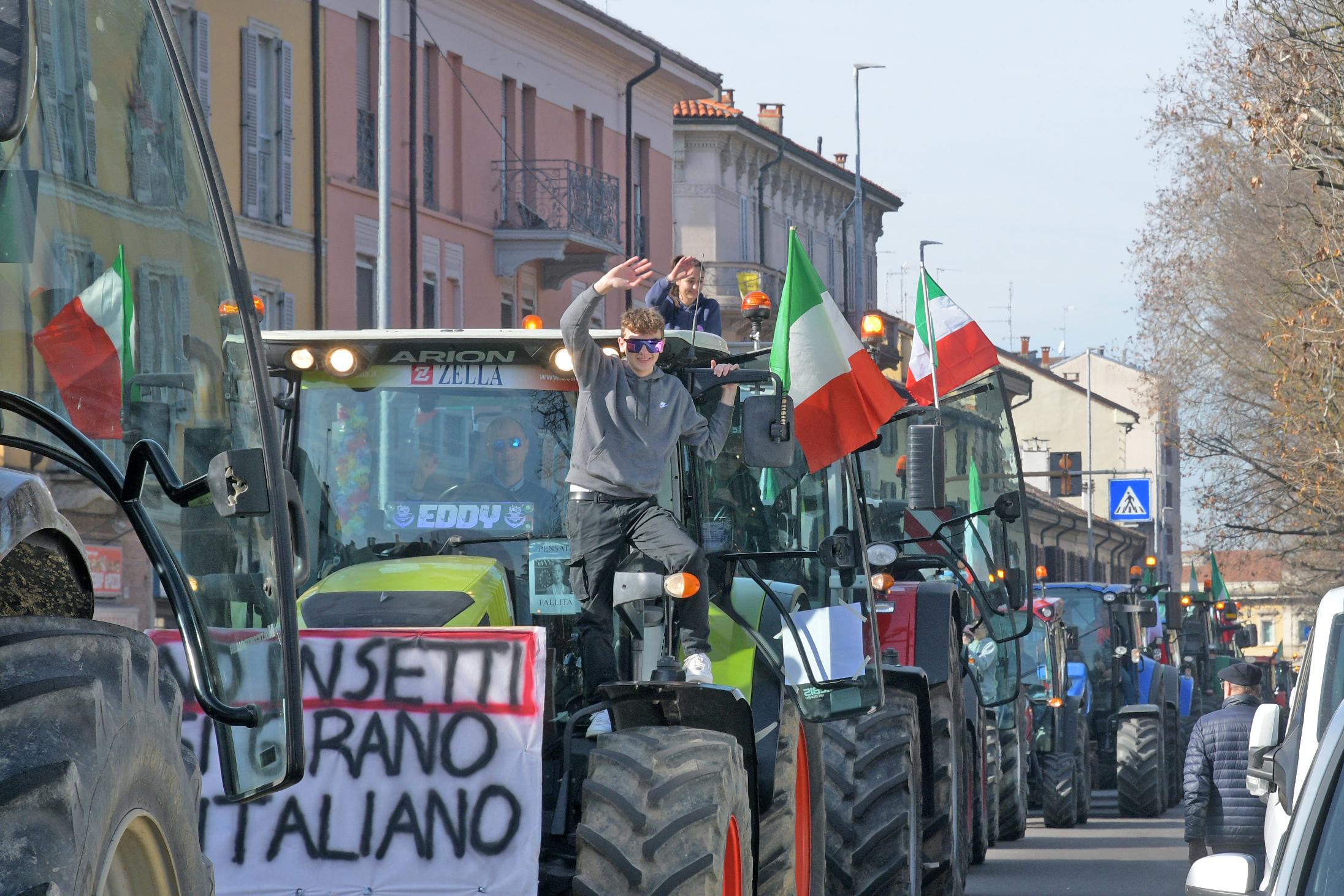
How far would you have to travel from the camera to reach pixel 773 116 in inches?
2630

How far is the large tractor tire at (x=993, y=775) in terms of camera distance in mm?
17859

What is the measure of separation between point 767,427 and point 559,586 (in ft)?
2.91

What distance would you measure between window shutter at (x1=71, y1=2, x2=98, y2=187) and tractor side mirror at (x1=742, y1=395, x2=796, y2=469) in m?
4.08

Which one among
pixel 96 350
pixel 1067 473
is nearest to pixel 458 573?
pixel 96 350

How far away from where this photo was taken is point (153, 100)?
13.9ft

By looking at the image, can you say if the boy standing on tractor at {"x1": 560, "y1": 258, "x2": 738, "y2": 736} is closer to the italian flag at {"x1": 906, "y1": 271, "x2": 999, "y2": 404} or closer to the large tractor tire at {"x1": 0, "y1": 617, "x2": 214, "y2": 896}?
the large tractor tire at {"x1": 0, "y1": 617, "x2": 214, "y2": 896}

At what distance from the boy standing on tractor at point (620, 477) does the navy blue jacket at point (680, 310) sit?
1.84 meters

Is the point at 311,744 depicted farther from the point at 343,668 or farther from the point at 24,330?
the point at 24,330

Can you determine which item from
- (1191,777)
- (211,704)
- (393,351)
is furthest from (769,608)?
(211,704)

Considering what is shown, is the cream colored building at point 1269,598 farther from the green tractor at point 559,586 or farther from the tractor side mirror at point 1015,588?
the green tractor at point 559,586

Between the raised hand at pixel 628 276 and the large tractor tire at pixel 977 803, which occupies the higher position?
the raised hand at pixel 628 276

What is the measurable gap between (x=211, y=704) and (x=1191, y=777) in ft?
29.2

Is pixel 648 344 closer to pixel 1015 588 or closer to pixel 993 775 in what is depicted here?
pixel 1015 588

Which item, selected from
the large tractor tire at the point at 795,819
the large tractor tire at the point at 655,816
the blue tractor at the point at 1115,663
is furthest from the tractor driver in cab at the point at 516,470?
the blue tractor at the point at 1115,663
